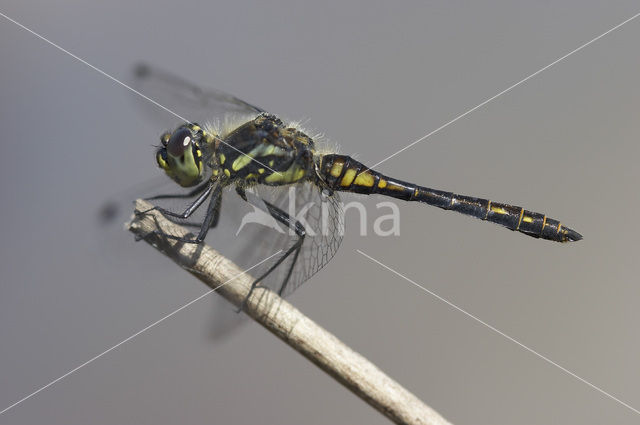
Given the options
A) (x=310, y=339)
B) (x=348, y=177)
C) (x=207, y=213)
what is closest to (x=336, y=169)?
(x=348, y=177)

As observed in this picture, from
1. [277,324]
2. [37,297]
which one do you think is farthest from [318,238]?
[37,297]

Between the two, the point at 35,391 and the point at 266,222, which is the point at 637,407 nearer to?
the point at 266,222

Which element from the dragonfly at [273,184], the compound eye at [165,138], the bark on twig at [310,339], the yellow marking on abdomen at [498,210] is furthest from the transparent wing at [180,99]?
the yellow marking on abdomen at [498,210]

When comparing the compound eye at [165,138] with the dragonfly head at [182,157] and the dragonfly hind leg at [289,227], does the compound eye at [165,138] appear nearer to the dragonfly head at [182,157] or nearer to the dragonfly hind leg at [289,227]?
the dragonfly head at [182,157]

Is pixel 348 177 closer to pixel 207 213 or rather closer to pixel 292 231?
pixel 292 231

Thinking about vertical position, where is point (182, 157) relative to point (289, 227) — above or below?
above
